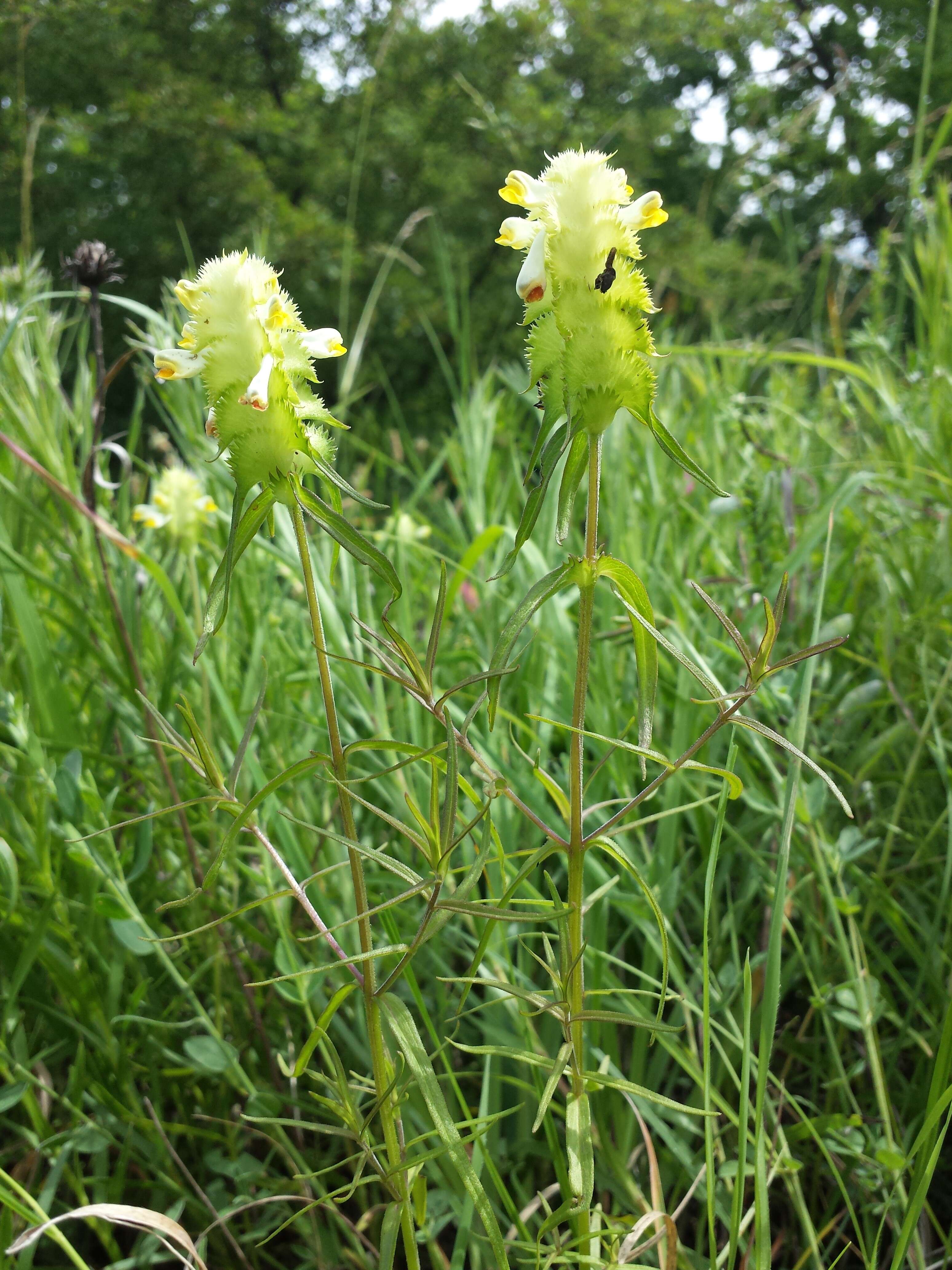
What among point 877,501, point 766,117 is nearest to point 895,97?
point 766,117

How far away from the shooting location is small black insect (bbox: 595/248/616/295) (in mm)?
516

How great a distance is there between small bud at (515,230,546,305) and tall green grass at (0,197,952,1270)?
24 cm

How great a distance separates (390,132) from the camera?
416 inches

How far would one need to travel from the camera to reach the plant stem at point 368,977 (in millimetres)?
562

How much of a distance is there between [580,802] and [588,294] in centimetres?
30

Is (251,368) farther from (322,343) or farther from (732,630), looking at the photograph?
(732,630)

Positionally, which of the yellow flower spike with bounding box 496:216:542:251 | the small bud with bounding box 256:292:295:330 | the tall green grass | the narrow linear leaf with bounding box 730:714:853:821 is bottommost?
the tall green grass

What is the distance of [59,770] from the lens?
0.97m

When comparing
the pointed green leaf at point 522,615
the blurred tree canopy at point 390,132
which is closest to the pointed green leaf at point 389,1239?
the pointed green leaf at point 522,615

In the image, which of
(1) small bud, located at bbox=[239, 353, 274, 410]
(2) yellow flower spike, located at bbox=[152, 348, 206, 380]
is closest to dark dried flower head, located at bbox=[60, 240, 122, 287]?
(2) yellow flower spike, located at bbox=[152, 348, 206, 380]

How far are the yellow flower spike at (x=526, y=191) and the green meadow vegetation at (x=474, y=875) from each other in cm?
16

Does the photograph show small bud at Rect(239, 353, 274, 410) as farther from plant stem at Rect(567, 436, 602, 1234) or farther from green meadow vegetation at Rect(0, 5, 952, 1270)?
plant stem at Rect(567, 436, 602, 1234)

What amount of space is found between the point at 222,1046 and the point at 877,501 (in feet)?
4.72

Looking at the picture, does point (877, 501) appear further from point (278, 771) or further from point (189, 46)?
point (189, 46)
